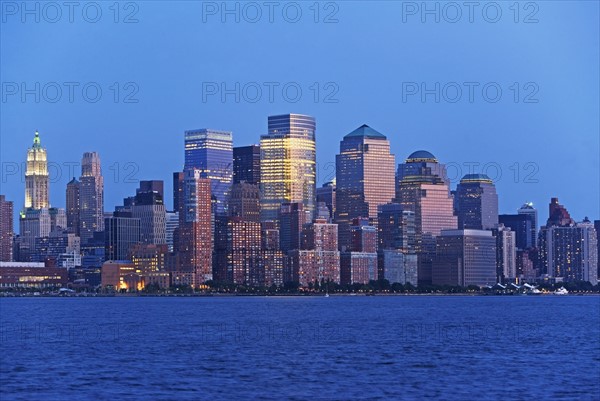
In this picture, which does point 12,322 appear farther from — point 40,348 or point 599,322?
point 599,322

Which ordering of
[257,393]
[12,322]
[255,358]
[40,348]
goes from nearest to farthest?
[257,393] → [255,358] → [40,348] → [12,322]

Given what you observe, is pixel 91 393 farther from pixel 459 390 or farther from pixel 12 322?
pixel 12 322

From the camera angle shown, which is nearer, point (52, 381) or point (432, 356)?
point (52, 381)

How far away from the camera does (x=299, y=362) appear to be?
282 feet

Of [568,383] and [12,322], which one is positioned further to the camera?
[12,322]

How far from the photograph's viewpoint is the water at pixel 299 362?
6988 centimetres

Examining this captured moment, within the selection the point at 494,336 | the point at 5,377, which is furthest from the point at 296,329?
the point at 5,377

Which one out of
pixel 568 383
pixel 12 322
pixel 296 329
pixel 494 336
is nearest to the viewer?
pixel 568 383

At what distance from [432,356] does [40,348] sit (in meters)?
30.8

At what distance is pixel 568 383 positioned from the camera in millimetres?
74062

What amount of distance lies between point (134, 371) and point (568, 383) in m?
26.6

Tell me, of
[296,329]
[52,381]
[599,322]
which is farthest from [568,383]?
[599,322]

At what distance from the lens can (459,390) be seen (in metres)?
70.2

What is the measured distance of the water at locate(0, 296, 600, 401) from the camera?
6988cm
